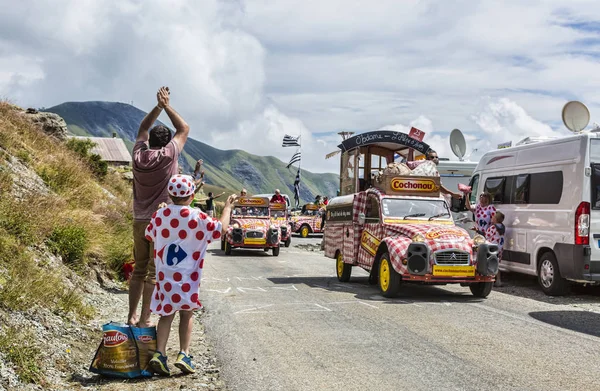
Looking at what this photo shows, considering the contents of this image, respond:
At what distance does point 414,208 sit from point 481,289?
2.14m

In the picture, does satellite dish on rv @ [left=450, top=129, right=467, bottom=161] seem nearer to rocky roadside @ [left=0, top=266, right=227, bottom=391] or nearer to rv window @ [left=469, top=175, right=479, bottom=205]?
rv window @ [left=469, top=175, right=479, bottom=205]

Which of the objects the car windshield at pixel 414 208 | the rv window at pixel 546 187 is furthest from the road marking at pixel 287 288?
the rv window at pixel 546 187

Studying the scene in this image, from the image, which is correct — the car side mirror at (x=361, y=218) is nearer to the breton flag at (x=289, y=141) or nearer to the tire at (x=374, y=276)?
the tire at (x=374, y=276)

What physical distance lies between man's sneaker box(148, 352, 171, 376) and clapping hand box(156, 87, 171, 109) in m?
2.37

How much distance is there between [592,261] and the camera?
11625 mm

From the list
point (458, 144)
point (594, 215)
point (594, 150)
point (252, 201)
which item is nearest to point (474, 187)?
point (594, 150)

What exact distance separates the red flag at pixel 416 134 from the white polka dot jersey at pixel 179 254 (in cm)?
1321

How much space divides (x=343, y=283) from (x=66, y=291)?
21.7 ft

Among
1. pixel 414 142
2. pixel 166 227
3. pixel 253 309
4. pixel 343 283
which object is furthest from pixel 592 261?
pixel 166 227

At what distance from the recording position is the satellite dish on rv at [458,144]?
2372 centimetres

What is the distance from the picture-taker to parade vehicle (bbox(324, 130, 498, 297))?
11.1 m

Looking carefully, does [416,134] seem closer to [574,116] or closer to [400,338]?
[574,116]

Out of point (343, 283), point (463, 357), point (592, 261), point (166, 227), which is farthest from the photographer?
point (343, 283)

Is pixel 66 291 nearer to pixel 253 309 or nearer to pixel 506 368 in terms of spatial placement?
pixel 253 309
